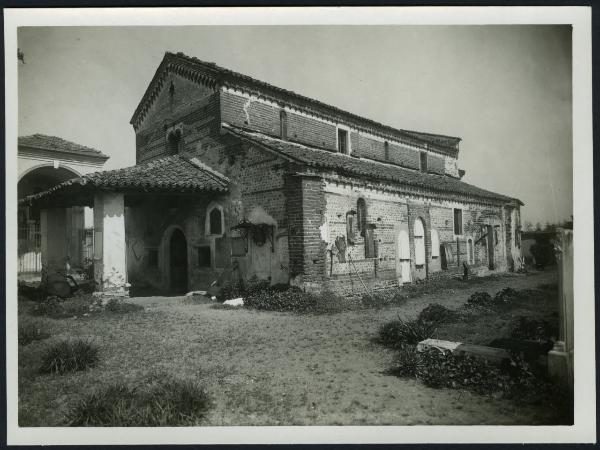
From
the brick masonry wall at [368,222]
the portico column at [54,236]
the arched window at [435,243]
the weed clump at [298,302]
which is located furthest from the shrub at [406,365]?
the portico column at [54,236]

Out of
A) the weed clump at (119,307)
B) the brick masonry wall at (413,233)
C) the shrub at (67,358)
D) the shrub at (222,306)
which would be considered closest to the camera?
the shrub at (67,358)

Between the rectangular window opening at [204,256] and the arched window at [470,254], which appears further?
the rectangular window opening at [204,256]

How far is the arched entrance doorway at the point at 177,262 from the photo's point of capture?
41.8ft

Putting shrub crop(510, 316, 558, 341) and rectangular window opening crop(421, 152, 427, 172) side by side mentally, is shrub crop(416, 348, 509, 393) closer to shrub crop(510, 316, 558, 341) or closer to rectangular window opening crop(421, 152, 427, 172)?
shrub crop(510, 316, 558, 341)

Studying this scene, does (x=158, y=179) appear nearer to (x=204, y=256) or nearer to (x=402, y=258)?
(x=204, y=256)

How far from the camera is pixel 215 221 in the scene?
36.9 feet

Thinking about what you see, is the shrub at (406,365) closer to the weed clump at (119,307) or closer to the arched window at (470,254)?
the weed clump at (119,307)

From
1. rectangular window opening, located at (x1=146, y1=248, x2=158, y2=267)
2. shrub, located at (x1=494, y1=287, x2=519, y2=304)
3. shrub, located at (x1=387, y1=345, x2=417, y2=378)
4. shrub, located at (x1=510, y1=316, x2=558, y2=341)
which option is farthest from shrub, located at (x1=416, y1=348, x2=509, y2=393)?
rectangular window opening, located at (x1=146, y1=248, x2=158, y2=267)

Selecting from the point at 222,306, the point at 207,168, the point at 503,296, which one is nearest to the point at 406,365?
the point at 503,296

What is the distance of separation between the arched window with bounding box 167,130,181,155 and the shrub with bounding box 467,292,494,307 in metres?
9.94

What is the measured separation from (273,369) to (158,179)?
658cm

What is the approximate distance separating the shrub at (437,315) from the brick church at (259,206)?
228 centimetres

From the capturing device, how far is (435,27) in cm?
539

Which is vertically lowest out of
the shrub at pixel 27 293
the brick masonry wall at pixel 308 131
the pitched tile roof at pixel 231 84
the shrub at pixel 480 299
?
the shrub at pixel 480 299
